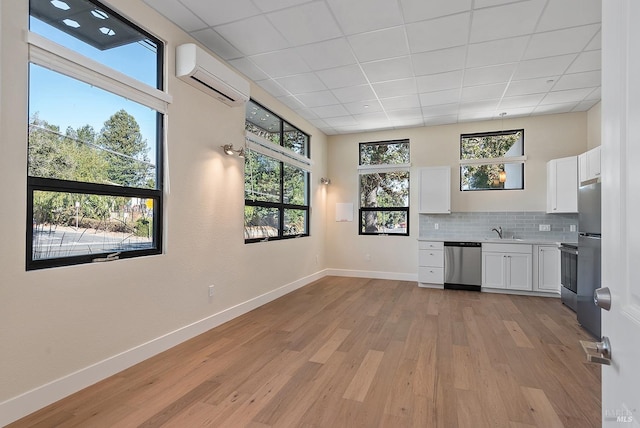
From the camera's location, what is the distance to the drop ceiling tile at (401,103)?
478 cm

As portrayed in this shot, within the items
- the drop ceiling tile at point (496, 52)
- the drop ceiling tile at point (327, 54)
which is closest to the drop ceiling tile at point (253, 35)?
the drop ceiling tile at point (327, 54)

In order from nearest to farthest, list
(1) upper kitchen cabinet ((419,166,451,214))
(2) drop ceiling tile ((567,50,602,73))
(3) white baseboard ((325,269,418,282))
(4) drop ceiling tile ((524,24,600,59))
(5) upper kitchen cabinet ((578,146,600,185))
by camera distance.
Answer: (4) drop ceiling tile ((524,24,600,59)) < (2) drop ceiling tile ((567,50,602,73)) < (5) upper kitchen cabinet ((578,146,600,185)) < (1) upper kitchen cabinet ((419,166,451,214)) < (3) white baseboard ((325,269,418,282))

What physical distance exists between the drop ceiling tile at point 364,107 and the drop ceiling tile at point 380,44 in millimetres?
1347

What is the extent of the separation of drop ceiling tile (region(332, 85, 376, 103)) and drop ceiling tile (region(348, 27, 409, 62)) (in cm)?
77

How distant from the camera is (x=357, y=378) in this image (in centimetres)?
248

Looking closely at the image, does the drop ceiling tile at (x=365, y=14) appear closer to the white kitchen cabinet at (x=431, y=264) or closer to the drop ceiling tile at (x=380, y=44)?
the drop ceiling tile at (x=380, y=44)

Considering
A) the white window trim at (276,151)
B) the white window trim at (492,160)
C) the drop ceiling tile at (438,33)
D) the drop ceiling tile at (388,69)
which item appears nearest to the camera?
the drop ceiling tile at (438,33)

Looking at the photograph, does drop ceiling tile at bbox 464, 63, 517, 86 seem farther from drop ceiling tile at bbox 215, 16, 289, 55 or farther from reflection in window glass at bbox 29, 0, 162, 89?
reflection in window glass at bbox 29, 0, 162, 89

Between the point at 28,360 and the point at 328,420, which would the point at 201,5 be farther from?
the point at 328,420

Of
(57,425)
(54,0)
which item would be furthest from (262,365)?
(54,0)

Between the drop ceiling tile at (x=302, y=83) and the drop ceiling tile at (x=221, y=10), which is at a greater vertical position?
the drop ceiling tile at (x=221, y=10)

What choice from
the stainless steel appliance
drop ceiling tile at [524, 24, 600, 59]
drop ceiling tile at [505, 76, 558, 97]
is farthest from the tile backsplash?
drop ceiling tile at [524, 24, 600, 59]

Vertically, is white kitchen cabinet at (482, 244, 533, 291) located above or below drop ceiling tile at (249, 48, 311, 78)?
below

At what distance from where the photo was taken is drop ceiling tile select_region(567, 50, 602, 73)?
3462 mm
